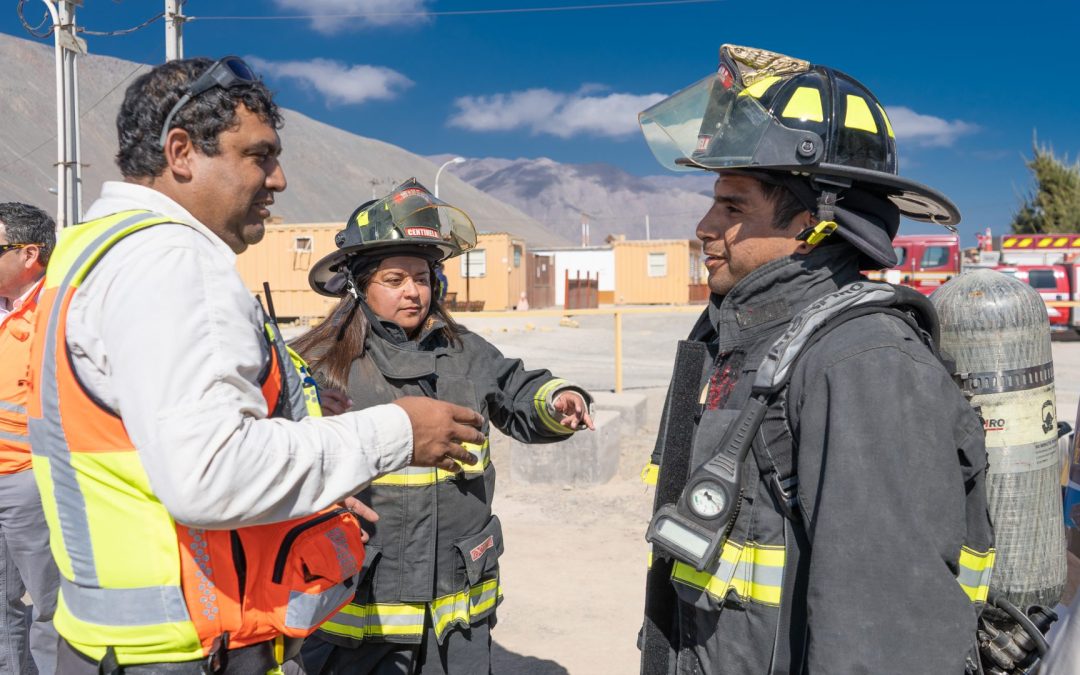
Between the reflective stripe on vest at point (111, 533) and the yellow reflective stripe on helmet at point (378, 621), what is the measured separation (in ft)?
3.61

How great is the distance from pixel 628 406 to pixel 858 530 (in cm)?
683

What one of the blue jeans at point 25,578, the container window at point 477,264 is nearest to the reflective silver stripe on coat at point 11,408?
the blue jeans at point 25,578

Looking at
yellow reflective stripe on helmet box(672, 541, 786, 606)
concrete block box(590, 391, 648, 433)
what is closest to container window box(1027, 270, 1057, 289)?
concrete block box(590, 391, 648, 433)

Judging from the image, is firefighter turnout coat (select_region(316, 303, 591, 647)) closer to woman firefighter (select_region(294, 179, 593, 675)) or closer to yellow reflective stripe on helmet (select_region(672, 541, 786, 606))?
woman firefighter (select_region(294, 179, 593, 675))

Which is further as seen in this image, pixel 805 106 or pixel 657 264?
pixel 657 264

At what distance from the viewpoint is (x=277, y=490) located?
62.7 inches

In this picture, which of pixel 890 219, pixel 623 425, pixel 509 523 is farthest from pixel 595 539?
pixel 890 219

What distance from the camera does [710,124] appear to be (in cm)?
217

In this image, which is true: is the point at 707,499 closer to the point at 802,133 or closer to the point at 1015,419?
the point at 802,133

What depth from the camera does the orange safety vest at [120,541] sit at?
166 centimetres

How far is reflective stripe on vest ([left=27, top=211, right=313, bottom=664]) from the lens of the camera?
165cm

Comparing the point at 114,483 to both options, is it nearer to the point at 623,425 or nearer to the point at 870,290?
the point at 870,290

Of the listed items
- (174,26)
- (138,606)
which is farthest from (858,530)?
(174,26)

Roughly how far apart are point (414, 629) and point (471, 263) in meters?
30.3
